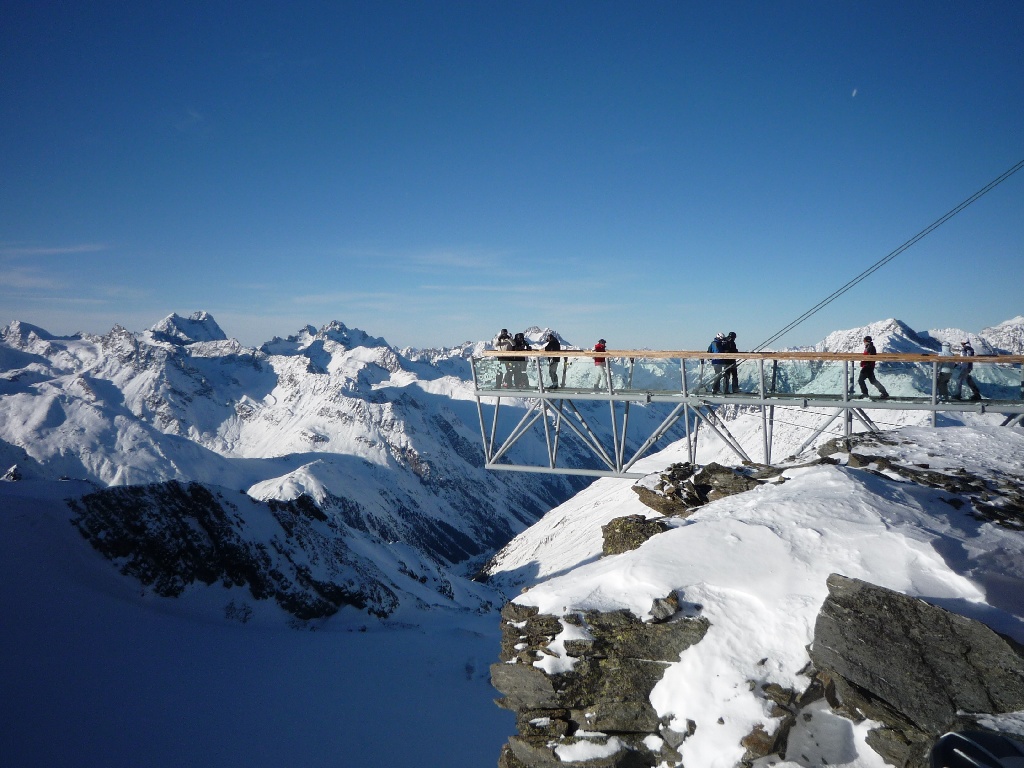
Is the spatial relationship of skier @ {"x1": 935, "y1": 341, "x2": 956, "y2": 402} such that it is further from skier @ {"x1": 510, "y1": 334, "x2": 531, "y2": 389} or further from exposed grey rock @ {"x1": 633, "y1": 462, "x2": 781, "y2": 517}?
skier @ {"x1": 510, "y1": 334, "x2": 531, "y2": 389}

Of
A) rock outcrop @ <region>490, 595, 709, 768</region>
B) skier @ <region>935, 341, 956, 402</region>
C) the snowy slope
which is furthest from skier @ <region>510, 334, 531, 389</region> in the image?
skier @ <region>935, 341, 956, 402</region>

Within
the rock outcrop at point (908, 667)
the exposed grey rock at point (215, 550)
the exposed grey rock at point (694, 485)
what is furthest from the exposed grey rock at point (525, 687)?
the exposed grey rock at point (215, 550)

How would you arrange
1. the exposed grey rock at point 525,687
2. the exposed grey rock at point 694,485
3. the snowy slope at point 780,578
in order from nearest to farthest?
the snowy slope at point 780,578 → the exposed grey rock at point 525,687 → the exposed grey rock at point 694,485

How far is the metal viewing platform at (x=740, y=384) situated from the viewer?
57.4ft

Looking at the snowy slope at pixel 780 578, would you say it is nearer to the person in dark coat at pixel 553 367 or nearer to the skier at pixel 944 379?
the skier at pixel 944 379

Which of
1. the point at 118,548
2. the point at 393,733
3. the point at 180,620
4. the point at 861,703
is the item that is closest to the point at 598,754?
the point at 861,703

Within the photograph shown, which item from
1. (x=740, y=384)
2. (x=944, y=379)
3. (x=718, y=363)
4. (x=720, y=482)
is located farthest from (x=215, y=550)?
(x=944, y=379)

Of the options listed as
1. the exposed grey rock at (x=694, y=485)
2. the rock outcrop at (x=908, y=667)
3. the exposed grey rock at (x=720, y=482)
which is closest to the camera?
the rock outcrop at (x=908, y=667)

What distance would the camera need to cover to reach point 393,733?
69.3 feet

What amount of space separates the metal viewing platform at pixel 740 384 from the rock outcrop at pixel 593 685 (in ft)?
24.2

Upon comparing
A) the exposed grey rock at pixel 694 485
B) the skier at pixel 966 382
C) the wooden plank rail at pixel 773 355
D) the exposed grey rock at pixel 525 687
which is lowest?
the exposed grey rock at pixel 525 687

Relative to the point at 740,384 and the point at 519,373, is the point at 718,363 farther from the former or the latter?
the point at 519,373

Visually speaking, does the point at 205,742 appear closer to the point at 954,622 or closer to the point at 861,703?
the point at 861,703

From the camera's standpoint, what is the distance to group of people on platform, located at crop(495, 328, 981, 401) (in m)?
17.5
